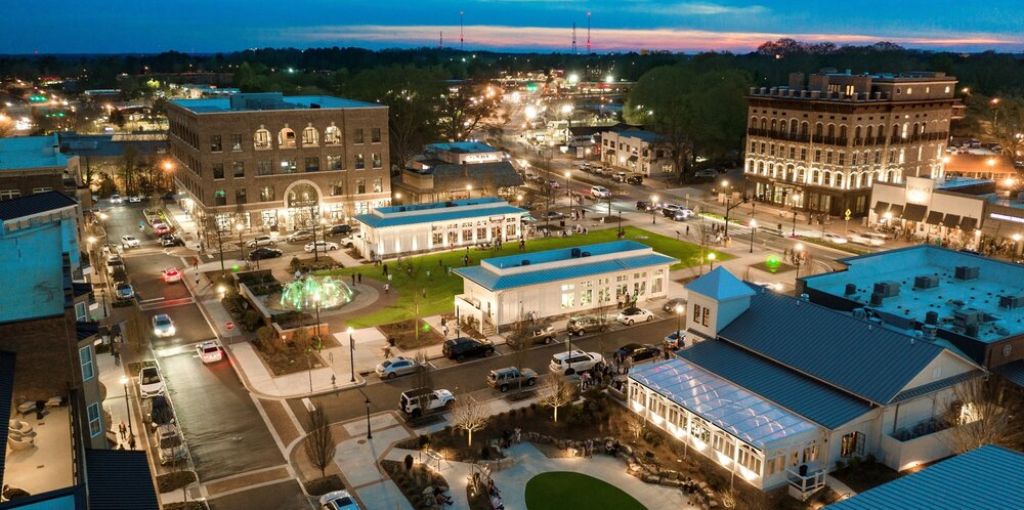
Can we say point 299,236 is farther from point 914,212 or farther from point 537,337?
point 914,212

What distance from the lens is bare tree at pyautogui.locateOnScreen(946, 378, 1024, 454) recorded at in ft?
98.7

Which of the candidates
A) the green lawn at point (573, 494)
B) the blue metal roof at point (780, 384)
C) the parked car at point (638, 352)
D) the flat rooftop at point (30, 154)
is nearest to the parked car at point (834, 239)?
the parked car at point (638, 352)

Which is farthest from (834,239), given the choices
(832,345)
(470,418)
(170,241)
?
(170,241)

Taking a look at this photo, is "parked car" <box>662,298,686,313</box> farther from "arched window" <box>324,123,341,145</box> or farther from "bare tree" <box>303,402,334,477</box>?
"arched window" <box>324,123,341,145</box>

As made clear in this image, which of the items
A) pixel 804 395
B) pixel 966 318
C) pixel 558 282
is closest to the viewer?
pixel 804 395

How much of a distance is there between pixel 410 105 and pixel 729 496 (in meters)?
94.3

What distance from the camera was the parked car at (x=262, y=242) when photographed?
230ft

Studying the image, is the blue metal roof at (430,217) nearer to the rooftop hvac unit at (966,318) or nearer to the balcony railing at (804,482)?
the rooftop hvac unit at (966,318)

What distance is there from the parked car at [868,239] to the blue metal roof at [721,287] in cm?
3924

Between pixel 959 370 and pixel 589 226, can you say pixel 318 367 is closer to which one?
pixel 959 370

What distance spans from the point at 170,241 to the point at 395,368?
4017cm

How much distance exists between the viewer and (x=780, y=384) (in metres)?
34.4

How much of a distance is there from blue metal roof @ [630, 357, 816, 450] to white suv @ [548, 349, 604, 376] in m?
5.33

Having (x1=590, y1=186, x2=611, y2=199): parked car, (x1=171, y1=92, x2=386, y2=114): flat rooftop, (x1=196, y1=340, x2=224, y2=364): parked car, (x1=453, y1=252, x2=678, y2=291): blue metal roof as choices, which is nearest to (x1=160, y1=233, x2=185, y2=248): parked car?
(x1=171, y1=92, x2=386, y2=114): flat rooftop
